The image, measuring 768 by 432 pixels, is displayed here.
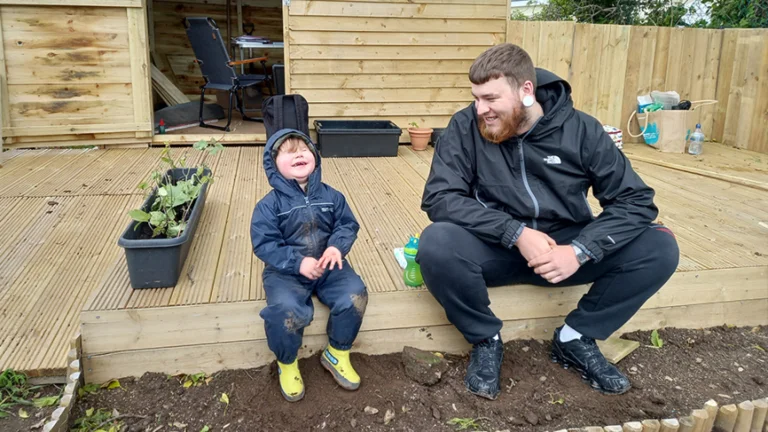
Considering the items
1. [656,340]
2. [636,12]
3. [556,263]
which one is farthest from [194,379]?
[636,12]

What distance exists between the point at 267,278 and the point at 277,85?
5195 millimetres

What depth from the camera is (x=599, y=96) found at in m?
5.90

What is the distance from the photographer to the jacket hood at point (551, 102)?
86.7 inches

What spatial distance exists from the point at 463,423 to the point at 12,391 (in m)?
1.50

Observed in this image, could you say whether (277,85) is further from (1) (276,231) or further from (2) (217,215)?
(1) (276,231)

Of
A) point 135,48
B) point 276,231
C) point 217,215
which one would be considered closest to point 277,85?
point 135,48

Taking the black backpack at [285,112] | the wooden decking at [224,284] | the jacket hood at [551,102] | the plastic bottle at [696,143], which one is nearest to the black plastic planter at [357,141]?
the black backpack at [285,112]

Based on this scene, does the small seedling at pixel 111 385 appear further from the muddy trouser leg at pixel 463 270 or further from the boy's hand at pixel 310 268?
the muddy trouser leg at pixel 463 270

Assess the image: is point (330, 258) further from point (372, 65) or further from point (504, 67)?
point (372, 65)

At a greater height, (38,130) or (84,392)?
(38,130)

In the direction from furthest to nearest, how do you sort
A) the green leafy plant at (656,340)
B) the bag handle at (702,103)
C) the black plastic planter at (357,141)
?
the bag handle at (702,103)
the black plastic planter at (357,141)
the green leafy plant at (656,340)

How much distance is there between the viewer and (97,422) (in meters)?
1.96

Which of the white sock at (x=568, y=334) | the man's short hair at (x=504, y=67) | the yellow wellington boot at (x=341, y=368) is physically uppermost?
the man's short hair at (x=504, y=67)

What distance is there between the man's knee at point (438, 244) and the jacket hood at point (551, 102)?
1.51 feet
